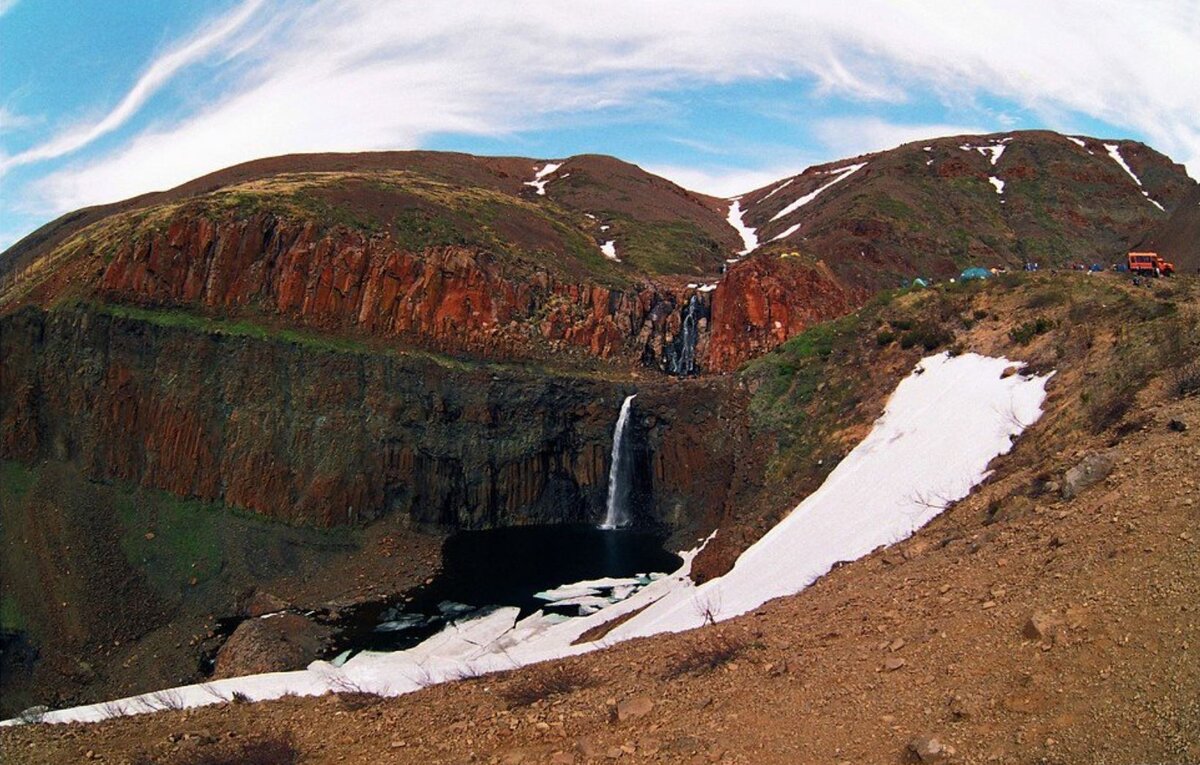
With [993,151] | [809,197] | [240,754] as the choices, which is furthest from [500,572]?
[993,151]

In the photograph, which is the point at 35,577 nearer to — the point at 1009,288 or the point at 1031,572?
the point at 1031,572

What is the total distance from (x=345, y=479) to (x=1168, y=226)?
46.8 meters

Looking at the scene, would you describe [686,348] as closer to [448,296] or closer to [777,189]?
[448,296]

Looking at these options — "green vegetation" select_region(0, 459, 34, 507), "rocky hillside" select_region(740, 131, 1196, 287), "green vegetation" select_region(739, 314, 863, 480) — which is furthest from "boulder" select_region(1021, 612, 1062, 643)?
"rocky hillside" select_region(740, 131, 1196, 287)

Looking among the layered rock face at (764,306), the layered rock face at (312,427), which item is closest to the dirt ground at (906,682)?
the layered rock face at (312,427)

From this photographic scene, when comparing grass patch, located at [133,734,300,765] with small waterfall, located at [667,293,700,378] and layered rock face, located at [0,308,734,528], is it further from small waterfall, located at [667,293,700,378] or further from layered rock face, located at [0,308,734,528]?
small waterfall, located at [667,293,700,378]

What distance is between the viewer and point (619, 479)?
37.5m

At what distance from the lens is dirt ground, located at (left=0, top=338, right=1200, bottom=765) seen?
6246mm

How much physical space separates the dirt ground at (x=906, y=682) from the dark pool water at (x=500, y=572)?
1564 cm

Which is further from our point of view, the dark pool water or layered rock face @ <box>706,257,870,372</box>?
layered rock face @ <box>706,257,870,372</box>

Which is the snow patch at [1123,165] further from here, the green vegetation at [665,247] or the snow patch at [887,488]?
the snow patch at [887,488]

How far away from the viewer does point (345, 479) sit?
34.8 metres

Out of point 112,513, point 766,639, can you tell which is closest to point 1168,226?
point 766,639

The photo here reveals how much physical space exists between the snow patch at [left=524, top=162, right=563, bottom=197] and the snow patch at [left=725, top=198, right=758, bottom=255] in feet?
67.5
